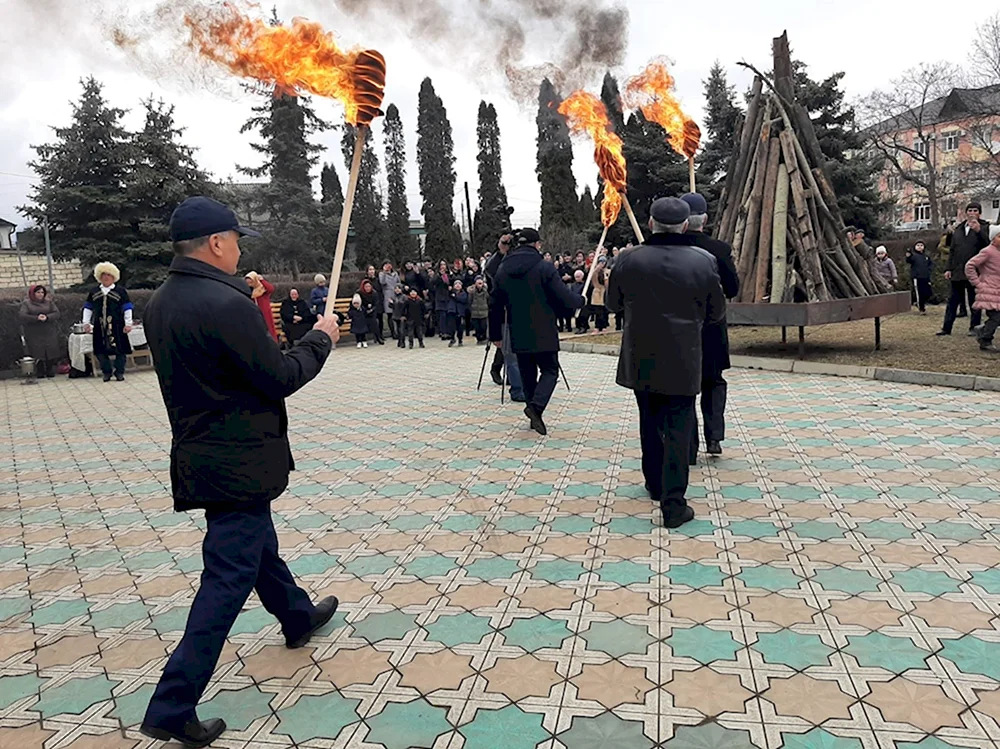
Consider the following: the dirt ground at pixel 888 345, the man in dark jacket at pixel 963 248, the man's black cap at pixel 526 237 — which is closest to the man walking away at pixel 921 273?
the dirt ground at pixel 888 345

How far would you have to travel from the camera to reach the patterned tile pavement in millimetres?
2719

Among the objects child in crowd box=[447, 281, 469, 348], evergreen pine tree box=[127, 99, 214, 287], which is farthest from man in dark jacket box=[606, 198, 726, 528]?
evergreen pine tree box=[127, 99, 214, 287]

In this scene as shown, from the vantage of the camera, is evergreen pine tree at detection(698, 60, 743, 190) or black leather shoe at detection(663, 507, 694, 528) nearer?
black leather shoe at detection(663, 507, 694, 528)

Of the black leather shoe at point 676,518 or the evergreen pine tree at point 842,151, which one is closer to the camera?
the black leather shoe at point 676,518

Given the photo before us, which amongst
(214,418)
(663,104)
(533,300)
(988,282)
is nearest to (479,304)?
(663,104)

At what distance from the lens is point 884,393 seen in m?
8.12

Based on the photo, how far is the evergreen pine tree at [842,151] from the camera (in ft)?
79.9

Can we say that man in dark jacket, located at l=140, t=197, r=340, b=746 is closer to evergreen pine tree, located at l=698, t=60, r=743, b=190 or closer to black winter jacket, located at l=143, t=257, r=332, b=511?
black winter jacket, located at l=143, t=257, r=332, b=511

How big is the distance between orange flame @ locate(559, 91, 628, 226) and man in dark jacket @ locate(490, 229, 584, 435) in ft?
8.88

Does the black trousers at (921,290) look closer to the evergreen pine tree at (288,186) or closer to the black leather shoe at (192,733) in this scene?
the black leather shoe at (192,733)

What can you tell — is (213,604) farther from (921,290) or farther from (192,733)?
(921,290)

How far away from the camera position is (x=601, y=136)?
9602 mm

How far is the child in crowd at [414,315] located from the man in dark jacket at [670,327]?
12.9 m

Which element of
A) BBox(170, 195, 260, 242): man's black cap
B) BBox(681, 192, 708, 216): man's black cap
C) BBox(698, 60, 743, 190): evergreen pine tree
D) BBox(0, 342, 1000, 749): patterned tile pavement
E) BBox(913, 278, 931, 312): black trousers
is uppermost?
BBox(698, 60, 743, 190): evergreen pine tree
